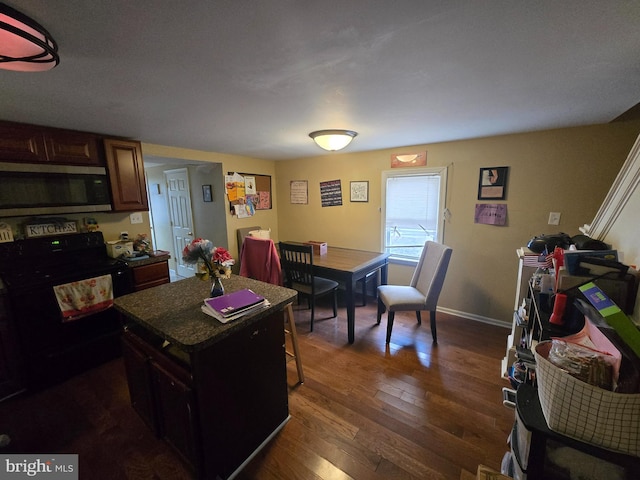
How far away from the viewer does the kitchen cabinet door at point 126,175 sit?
2.38 meters

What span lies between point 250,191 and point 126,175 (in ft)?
5.42

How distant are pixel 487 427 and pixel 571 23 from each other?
2079mm

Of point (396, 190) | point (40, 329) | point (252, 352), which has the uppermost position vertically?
point (396, 190)

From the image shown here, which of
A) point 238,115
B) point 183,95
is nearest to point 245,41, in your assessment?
point 183,95

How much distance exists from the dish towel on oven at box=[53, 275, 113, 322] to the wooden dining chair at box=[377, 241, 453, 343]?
254cm

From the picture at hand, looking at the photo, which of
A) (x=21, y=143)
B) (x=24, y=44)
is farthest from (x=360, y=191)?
(x=21, y=143)

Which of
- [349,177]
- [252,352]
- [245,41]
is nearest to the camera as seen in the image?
[245,41]

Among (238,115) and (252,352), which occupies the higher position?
(238,115)

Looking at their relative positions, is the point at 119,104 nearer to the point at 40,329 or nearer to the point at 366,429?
the point at 40,329

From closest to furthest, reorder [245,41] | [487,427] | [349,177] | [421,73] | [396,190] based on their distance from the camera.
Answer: [245,41], [421,73], [487,427], [396,190], [349,177]

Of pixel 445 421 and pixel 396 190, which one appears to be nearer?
pixel 445 421

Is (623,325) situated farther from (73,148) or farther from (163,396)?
(73,148)

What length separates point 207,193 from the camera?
3.71 m

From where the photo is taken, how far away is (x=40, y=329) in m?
1.90
